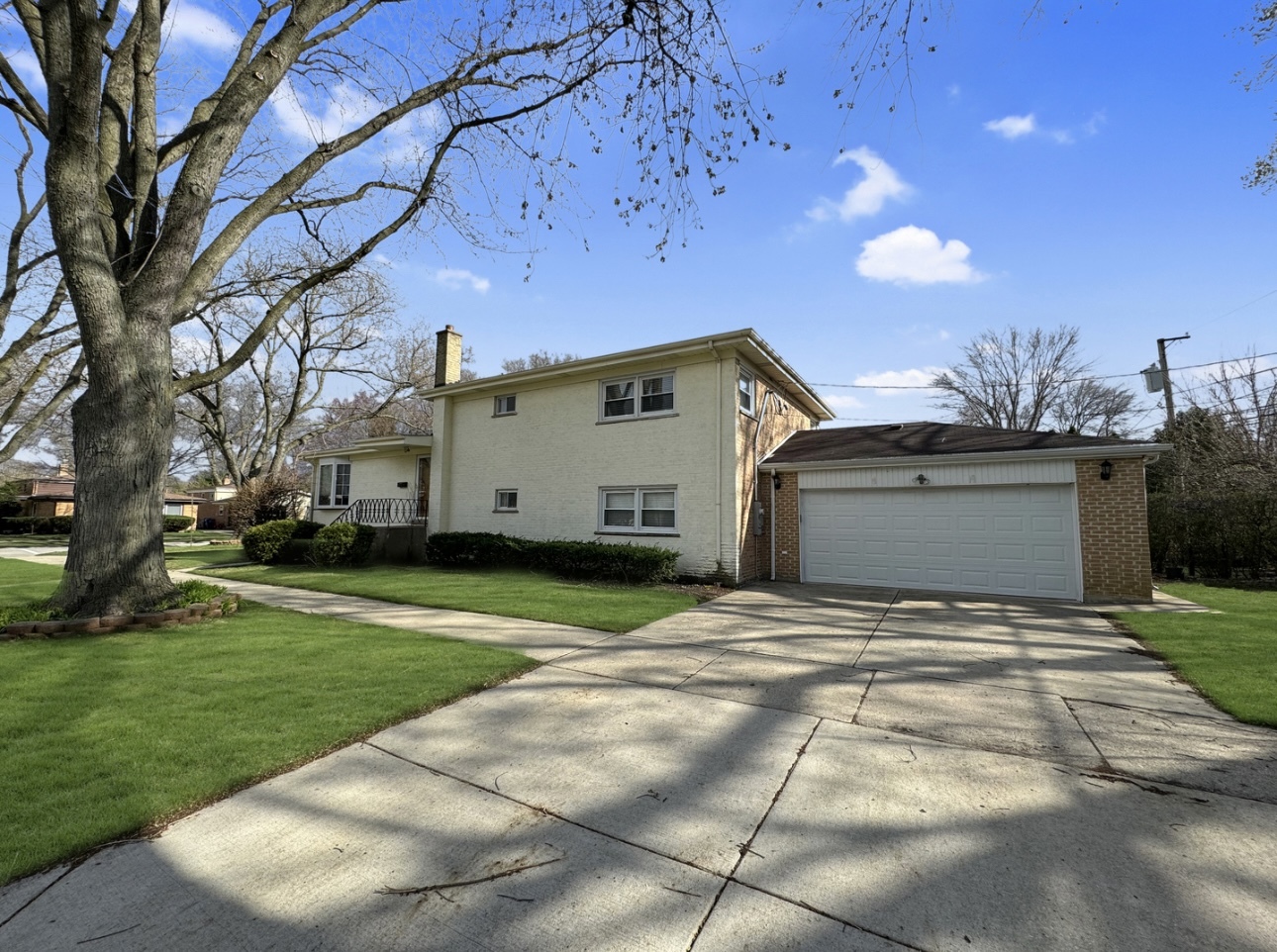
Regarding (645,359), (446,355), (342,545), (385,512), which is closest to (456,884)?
(645,359)

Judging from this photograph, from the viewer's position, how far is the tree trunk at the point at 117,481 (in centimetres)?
625

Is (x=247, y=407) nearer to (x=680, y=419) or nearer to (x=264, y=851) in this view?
(x=680, y=419)

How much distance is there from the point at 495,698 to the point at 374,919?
7.58 ft

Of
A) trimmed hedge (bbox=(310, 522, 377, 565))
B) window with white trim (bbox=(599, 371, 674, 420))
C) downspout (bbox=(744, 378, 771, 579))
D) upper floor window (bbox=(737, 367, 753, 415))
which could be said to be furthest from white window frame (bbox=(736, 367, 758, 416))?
trimmed hedge (bbox=(310, 522, 377, 565))

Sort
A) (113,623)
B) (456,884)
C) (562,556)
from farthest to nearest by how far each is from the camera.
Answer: (562,556), (113,623), (456,884)

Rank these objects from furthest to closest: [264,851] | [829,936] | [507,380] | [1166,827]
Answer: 1. [507,380]
2. [1166,827]
3. [264,851]
4. [829,936]

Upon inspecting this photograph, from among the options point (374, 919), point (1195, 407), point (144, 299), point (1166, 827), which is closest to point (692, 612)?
point (1166, 827)

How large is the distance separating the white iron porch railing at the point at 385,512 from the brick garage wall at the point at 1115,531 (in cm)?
1555

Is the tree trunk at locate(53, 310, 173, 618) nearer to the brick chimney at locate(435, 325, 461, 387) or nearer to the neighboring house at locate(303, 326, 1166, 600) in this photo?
the neighboring house at locate(303, 326, 1166, 600)

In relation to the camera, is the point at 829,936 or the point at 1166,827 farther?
the point at 1166,827

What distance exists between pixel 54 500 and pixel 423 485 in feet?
110

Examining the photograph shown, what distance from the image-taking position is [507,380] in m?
13.9

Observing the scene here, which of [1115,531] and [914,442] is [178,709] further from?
[1115,531]

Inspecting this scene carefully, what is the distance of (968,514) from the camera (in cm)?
1028
